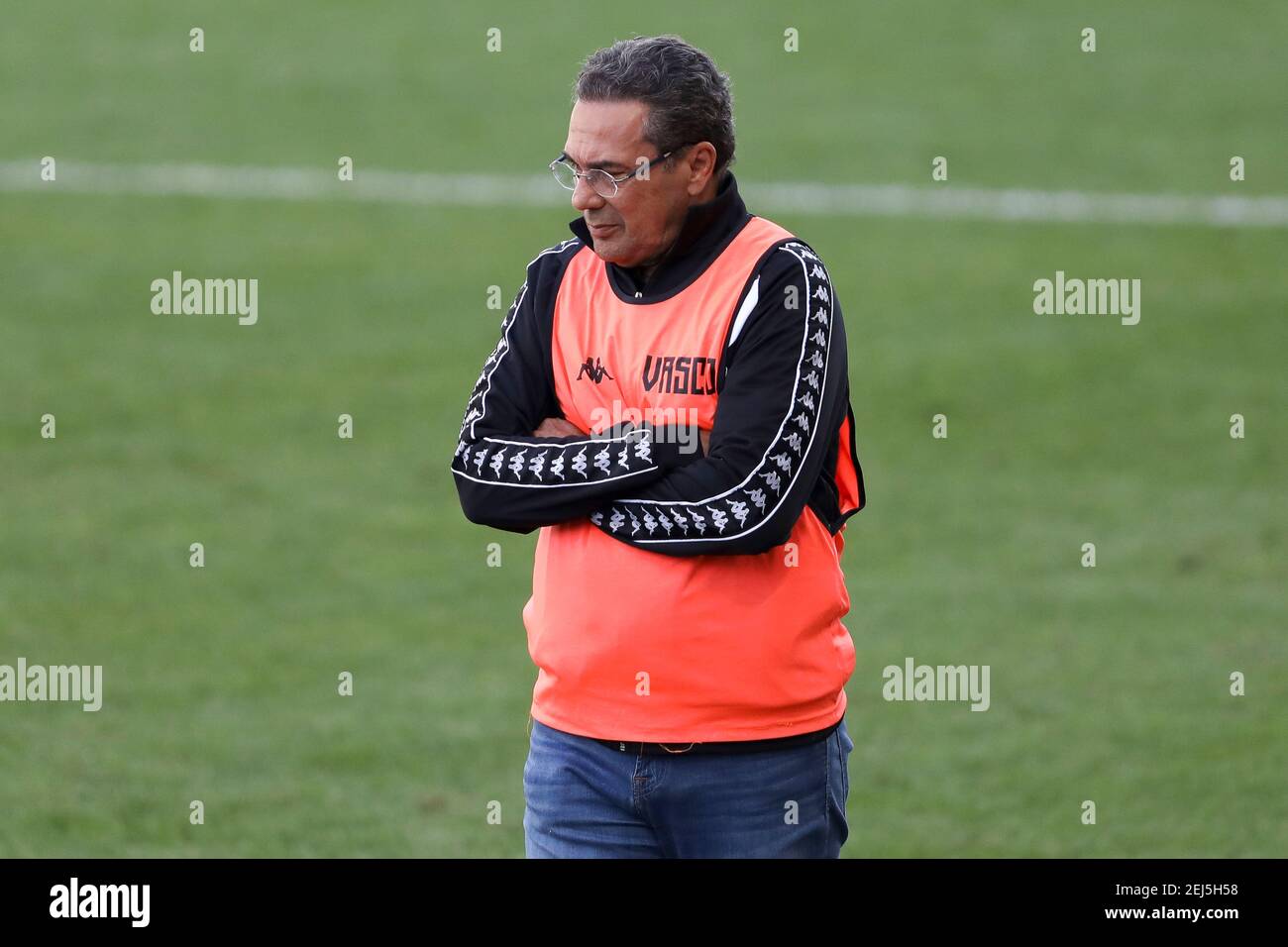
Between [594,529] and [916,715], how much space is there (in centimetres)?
514

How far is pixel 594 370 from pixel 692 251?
0.36 m

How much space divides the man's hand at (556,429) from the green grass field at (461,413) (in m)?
3.47

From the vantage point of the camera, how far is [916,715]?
9.07m

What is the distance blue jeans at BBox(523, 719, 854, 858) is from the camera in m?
4.11

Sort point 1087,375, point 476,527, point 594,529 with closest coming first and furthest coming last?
point 594,529 → point 476,527 → point 1087,375

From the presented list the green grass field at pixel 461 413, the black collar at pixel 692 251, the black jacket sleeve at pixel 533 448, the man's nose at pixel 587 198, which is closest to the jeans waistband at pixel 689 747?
the black jacket sleeve at pixel 533 448

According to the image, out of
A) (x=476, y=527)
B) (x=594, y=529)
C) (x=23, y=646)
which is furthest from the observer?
(x=476, y=527)

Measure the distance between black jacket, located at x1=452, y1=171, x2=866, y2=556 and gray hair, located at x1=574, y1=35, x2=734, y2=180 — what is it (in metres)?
0.18

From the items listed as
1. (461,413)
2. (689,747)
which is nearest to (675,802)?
(689,747)

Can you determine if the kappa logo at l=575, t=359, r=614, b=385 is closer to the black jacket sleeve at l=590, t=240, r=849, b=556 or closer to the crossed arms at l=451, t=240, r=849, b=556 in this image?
the crossed arms at l=451, t=240, r=849, b=556

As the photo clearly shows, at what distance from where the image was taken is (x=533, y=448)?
4.36 m

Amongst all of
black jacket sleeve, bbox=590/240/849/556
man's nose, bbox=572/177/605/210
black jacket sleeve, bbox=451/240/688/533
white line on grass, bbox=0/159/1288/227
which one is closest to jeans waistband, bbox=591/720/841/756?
black jacket sleeve, bbox=590/240/849/556

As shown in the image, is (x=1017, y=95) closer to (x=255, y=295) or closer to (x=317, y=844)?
(x=255, y=295)

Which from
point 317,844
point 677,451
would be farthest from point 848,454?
point 317,844
